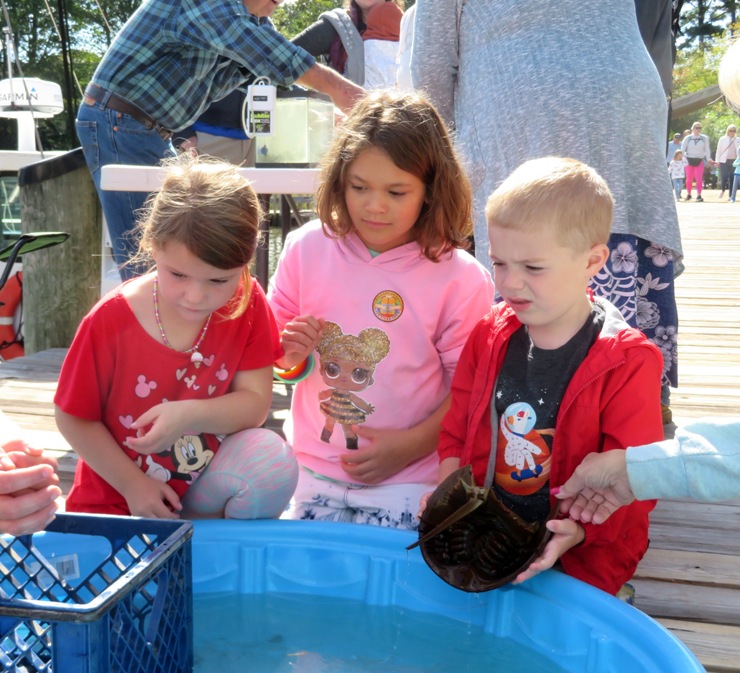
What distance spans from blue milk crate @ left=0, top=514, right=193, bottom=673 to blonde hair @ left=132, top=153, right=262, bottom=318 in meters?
0.56

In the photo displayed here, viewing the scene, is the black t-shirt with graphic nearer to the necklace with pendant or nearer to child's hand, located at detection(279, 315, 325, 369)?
child's hand, located at detection(279, 315, 325, 369)

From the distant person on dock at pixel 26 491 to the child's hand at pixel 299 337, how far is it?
0.77 meters

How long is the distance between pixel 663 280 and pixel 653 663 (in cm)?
142

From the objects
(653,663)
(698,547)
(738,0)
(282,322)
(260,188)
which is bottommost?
(698,547)

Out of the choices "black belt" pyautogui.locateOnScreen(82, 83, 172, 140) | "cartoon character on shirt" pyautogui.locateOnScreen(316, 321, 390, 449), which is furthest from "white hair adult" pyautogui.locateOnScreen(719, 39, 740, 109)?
"black belt" pyautogui.locateOnScreen(82, 83, 172, 140)

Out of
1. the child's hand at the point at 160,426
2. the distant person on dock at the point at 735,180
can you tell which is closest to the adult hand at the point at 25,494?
the child's hand at the point at 160,426

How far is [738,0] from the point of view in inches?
1383

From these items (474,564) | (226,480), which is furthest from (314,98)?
(474,564)

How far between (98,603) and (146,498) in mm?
704

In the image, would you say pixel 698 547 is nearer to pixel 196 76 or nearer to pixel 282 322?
pixel 282 322

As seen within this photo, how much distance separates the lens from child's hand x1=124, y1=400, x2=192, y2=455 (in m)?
1.68

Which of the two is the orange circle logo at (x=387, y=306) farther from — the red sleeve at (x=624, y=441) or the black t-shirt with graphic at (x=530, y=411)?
the red sleeve at (x=624, y=441)

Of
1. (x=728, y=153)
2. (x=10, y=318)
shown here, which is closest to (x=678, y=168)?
(x=728, y=153)

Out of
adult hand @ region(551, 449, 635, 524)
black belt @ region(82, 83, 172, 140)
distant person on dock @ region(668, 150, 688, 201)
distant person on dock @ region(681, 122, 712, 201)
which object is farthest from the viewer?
distant person on dock @ region(668, 150, 688, 201)
